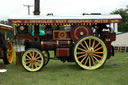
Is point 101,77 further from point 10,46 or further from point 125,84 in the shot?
point 10,46

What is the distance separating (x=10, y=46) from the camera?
898cm

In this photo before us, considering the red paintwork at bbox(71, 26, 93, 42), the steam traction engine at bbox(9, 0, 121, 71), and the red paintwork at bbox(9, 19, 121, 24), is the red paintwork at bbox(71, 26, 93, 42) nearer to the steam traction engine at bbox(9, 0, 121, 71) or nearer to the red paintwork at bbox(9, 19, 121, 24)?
the steam traction engine at bbox(9, 0, 121, 71)

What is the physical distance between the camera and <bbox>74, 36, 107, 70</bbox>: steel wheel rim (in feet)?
21.2

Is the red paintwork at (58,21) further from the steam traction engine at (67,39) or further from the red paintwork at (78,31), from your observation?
the red paintwork at (78,31)

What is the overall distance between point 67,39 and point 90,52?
0.96m

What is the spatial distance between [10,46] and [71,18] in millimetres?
3973

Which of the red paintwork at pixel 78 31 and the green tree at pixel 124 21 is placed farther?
the green tree at pixel 124 21

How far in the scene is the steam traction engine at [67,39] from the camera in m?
6.38

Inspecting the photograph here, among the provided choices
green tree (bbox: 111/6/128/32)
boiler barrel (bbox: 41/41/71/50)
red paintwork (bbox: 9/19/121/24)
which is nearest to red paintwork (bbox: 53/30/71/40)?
boiler barrel (bbox: 41/41/71/50)

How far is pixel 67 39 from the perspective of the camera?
6750mm

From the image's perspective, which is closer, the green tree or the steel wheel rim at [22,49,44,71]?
the steel wheel rim at [22,49,44,71]

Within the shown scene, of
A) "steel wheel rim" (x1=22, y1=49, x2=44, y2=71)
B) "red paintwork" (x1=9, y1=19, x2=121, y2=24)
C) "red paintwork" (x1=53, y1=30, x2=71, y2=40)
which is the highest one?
"red paintwork" (x1=9, y1=19, x2=121, y2=24)

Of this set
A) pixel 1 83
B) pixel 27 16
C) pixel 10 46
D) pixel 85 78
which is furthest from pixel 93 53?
pixel 10 46

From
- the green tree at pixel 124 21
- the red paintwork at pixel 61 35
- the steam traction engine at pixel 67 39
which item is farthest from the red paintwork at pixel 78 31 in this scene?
the green tree at pixel 124 21
